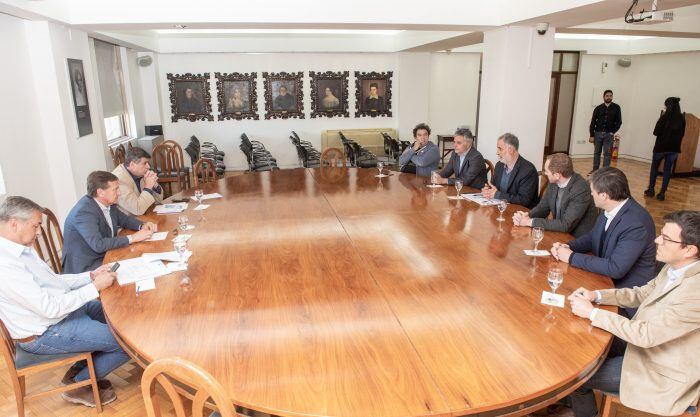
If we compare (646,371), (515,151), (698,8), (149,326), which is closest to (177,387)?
(149,326)

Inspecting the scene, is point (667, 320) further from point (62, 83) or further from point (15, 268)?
point (62, 83)

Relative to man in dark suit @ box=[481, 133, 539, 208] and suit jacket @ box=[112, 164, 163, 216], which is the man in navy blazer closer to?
man in dark suit @ box=[481, 133, 539, 208]

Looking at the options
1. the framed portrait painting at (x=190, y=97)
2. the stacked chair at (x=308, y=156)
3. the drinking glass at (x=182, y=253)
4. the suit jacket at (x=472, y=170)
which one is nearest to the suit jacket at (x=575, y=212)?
the suit jacket at (x=472, y=170)

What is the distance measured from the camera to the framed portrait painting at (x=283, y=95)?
31.7ft

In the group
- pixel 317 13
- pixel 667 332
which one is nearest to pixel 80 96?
pixel 317 13

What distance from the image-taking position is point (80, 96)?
17.0ft

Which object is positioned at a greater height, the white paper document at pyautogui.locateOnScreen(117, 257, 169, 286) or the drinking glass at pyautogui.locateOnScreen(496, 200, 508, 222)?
the drinking glass at pyautogui.locateOnScreen(496, 200, 508, 222)

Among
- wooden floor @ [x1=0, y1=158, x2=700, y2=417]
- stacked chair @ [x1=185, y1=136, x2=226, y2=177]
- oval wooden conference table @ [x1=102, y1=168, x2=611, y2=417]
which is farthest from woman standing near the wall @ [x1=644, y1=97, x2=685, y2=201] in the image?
wooden floor @ [x1=0, y1=158, x2=700, y2=417]

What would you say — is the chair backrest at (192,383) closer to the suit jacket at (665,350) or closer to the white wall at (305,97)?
the suit jacket at (665,350)

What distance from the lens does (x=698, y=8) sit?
22.0ft

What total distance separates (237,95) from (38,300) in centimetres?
798

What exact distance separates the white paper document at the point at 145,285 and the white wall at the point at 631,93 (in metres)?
11.2

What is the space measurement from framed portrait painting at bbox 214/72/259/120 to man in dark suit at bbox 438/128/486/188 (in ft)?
19.7

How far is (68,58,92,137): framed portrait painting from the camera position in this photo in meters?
5.03
